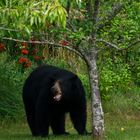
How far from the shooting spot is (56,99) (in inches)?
466

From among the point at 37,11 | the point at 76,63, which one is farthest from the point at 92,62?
the point at 76,63

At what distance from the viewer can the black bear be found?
1200 cm

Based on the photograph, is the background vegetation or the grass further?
the grass

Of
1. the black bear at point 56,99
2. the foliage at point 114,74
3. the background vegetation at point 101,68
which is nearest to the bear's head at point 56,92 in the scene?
the black bear at point 56,99

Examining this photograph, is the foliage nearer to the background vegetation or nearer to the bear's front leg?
the background vegetation

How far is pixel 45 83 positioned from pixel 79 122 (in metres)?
1.05

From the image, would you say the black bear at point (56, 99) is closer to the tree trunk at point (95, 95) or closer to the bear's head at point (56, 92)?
the bear's head at point (56, 92)

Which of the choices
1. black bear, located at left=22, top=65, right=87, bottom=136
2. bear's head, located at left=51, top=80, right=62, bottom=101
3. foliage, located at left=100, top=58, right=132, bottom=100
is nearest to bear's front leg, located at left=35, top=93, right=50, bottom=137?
black bear, located at left=22, top=65, right=87, bottom=136

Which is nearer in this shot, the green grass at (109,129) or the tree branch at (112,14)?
the tree branch at (112,14)

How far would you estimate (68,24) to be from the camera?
1050cm

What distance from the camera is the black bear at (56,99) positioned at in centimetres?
1200

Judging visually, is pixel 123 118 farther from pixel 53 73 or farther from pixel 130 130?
pixel 53 73

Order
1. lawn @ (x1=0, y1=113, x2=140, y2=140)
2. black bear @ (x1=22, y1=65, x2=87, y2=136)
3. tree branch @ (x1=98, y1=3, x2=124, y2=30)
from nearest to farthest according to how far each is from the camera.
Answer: tree branch @ (x1=98, y1=3, x2=124, y2=30), black bear @ (x1=22, y1=65, x2=87, y2=136), lawn @ (x1=0, y1=113, x2=140, y2=140)

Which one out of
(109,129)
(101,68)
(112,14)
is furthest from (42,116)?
(101,68)
